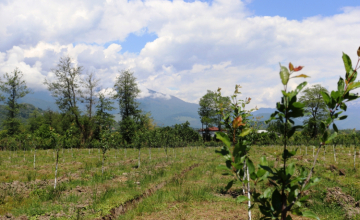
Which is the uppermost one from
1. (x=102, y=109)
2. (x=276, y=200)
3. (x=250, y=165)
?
(x=102, y=109)

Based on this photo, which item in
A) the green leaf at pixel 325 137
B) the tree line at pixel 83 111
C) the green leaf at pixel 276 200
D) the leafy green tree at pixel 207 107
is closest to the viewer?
the green leaf at pixel 276 200

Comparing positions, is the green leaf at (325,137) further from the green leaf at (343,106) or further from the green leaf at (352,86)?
the green leaf at (352,86)

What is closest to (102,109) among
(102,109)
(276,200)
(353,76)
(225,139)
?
(102,109)

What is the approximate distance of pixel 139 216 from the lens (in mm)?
7348

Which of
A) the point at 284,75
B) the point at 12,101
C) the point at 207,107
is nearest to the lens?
the point at 284,75

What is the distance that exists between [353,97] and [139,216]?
305 inches

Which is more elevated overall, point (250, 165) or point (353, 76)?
point (353, 76)

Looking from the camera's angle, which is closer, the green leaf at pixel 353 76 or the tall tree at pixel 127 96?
the green leaf at pixel 353 76

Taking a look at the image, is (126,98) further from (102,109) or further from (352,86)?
(352,86)

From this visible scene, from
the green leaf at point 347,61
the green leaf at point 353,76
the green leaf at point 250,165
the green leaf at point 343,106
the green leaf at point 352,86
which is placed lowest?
the green leaf at point 250,165

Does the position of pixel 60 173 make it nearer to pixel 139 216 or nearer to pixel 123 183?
pixel 123 183

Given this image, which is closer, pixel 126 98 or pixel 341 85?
pixel 341 85

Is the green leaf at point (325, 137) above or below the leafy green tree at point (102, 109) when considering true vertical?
below

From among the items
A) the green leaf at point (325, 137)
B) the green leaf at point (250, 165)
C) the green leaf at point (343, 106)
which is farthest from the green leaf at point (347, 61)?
the green leaf at point (250, 165)
